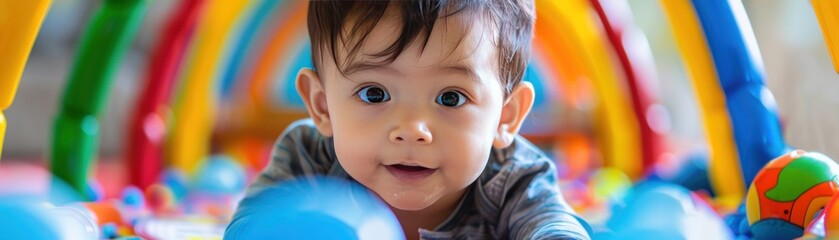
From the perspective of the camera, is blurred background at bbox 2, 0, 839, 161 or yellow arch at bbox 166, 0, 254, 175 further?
blurred background at bbox 2, 0, 839, 161

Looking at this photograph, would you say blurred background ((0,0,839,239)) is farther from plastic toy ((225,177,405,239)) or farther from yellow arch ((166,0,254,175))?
plastic toy ((225,177,405,239))

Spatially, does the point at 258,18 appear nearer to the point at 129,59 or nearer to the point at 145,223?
the point at 145,223

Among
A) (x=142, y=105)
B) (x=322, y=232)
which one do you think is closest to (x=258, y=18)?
(x=142, y=105)

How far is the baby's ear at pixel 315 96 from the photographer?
90 centimetres

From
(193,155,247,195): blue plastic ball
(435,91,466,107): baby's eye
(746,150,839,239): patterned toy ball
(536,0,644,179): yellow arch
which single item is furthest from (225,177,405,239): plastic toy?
(536,0,644,179): yellow arch

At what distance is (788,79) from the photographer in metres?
1.70

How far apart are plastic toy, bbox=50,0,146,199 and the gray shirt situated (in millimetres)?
355

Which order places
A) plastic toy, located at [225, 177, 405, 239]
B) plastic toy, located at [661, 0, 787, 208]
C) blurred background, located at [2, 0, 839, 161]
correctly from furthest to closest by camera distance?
blurred background, located at [2, 0, 839, 161] → plastic toy, located at [661, 0, 787, 208] → plastic toy, located at [225, 177, 405, 239]

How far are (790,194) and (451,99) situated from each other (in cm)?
36

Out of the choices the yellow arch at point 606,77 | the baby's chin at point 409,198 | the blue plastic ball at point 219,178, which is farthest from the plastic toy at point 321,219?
the yellow arch at point 606,77

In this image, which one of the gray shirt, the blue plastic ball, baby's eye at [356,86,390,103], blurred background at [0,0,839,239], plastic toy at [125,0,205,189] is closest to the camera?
baby's eye at [356,86,390,103]

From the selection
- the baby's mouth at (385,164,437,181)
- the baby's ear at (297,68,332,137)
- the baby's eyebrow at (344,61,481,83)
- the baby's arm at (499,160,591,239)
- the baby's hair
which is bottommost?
the baby's arm at (499,160,591,239)

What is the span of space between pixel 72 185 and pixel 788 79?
1338mm

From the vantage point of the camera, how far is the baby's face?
0.79m
